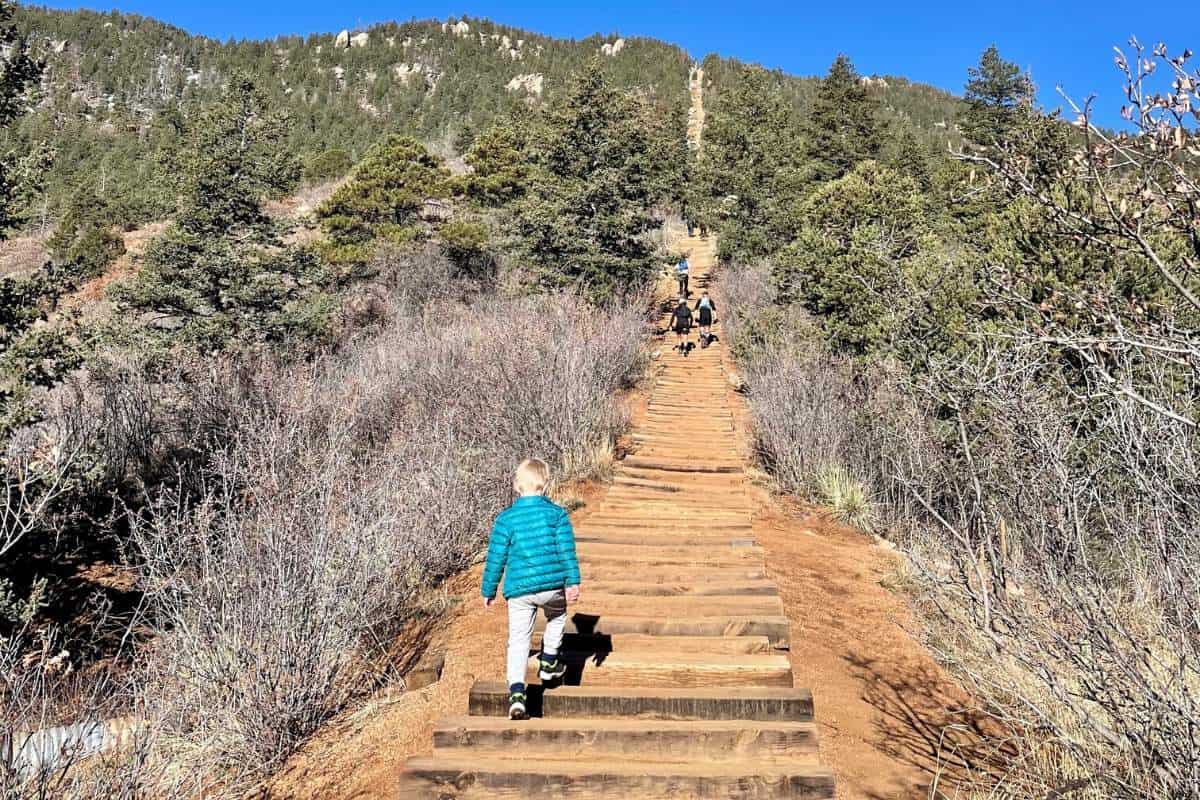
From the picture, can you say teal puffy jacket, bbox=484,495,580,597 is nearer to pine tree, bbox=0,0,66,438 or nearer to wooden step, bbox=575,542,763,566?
wooden step, bbox=575,542,763,566

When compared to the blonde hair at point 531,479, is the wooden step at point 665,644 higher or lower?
lower

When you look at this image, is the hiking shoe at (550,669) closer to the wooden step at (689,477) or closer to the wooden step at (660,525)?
the wooden step at (660,525)

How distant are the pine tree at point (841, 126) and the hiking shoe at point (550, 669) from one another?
28.3 meters

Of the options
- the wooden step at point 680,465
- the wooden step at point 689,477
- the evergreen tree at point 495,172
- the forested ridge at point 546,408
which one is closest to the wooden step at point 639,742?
the forested ridge at point 546,408

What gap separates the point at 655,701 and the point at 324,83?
90848 millimetres

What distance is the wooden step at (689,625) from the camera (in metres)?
4.71

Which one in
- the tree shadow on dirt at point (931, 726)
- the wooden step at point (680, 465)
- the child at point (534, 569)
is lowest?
the tree shadow on dirt at point (931, 726)

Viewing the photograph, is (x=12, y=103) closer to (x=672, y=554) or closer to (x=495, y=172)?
(x=672, y=554)

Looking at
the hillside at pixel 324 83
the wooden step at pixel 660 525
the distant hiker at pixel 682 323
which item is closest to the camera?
the wooden step at pixel 660 525

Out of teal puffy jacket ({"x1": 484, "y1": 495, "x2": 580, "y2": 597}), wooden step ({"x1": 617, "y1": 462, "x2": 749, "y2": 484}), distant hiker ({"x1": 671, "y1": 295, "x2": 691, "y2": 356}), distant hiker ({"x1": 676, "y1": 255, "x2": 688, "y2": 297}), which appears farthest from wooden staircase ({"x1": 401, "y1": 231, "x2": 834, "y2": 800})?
distant hiker ({"x1": 676, "y1": 255, "x2": 688, "y2": 297})

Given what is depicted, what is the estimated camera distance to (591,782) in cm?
330

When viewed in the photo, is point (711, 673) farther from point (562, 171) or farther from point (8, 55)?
point (562, 171)

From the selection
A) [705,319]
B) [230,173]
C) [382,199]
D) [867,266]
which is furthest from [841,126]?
[230,173]

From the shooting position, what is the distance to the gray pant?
153 inches
